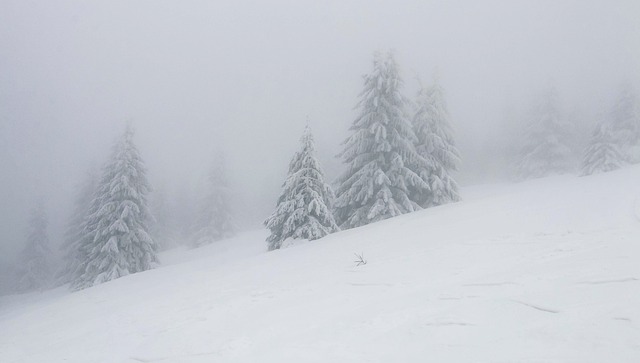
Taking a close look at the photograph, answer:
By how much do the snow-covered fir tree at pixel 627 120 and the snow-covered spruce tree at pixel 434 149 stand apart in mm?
25330

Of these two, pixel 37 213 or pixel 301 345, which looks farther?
pixel 37 213

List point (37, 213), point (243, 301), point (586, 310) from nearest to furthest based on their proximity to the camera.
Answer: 1. point (586, 310)
2. point (243, 301)
3. point (37, 213)

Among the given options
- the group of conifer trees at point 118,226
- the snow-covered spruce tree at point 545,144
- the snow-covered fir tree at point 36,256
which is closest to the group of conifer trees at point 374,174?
the group of conifer trees at point 118,226

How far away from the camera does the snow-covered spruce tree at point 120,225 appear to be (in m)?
25.3

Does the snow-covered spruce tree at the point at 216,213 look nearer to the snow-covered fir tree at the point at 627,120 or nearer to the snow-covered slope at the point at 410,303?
the snow-covered slope at the point at 410,303

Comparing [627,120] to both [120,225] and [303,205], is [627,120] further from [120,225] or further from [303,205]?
[120,225]

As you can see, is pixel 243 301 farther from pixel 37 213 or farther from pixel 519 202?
pixel 37 213

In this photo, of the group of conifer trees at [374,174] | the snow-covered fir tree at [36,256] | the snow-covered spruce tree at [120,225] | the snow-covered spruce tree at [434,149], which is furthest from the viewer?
the snow-covered fir tree at [36,256]

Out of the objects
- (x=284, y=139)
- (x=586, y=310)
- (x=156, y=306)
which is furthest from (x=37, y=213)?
(x=284, y=139)

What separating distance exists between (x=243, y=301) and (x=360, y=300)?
113 inches

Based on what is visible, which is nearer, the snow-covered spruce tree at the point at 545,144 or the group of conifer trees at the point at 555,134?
the group of conifer trees at the point at 555,134

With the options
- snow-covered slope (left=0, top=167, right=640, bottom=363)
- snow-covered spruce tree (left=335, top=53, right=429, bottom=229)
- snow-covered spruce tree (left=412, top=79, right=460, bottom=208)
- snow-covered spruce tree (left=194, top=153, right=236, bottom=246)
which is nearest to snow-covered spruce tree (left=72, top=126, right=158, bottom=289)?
snow-covered slope (left=0, top=167, right=640, bottom=363)

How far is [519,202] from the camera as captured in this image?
14250 mm

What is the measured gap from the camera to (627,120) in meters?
39.8
